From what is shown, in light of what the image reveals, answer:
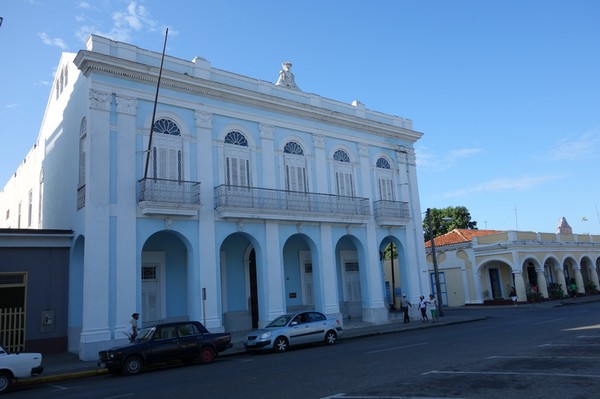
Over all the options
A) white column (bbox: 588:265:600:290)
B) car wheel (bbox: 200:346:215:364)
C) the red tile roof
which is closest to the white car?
car wheel (bbox: 200:346:215:364)

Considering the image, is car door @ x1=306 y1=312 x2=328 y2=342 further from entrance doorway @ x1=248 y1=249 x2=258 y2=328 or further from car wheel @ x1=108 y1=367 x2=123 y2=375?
car wheel @ x1=108 y1=367 x2=123 y2=375

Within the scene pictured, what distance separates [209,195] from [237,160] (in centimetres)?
226

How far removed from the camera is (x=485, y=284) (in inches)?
1522

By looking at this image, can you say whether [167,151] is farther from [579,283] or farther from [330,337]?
[579,283]

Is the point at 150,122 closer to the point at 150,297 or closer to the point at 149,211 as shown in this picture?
the point at 149,211

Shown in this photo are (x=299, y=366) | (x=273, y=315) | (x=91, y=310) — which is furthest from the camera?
(x=273, y=315)

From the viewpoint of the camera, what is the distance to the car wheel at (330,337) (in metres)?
17.9

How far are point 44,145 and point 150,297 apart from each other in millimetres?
11409

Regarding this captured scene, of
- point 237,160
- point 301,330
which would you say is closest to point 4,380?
point 301,330

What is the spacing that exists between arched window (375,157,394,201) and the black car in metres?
14.4

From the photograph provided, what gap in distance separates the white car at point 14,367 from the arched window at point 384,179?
18760 millimetres

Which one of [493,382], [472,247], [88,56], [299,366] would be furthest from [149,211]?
[472,247]

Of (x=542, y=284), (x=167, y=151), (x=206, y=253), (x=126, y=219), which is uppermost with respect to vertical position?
(x=167, y=151)

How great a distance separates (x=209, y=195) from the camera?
20328 millimetres
